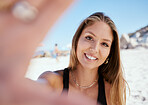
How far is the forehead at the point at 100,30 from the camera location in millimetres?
1828

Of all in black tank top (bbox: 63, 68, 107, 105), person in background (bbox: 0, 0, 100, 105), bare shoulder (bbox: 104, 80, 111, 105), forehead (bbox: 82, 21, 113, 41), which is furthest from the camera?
bare shoulder (bbox: 104, 80, 111, 105)

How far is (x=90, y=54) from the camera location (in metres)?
1.93

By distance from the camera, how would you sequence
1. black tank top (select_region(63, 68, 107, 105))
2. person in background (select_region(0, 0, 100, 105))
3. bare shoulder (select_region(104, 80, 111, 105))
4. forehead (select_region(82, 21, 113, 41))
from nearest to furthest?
person in background (select_region(0, 0, 100, 105)) → forehead (select_region(82, 21, 113, 41)) → black tank top (select_region(63, 68, 107, 105)) → bare shoulder (select_region(104, 80, 111, 105))

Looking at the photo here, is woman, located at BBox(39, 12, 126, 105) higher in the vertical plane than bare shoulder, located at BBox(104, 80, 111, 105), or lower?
higher

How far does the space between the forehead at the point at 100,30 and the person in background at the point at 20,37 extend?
1.53 metres

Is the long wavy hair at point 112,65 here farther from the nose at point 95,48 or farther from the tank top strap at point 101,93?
the nose at point 95,48

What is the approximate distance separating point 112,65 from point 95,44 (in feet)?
1.90

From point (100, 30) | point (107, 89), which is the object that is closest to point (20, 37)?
point (100, 30)

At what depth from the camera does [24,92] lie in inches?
13.2

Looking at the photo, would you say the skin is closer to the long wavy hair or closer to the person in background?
the long wavy hair

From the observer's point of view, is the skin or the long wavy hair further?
the long wavy hair

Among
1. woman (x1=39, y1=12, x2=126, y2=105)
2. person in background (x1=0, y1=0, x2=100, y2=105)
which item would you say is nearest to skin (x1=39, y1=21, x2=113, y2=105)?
woman (x1=39, y1=12, x2=126, y2=105)

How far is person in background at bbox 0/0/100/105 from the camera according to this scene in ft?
1.05

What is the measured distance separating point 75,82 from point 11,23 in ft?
6.22
